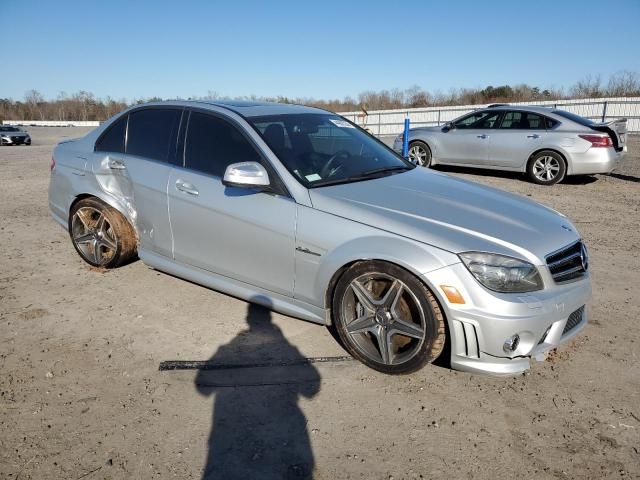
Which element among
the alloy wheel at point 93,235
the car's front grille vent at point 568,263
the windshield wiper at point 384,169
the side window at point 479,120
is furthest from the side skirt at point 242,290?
the side window at point 479,120

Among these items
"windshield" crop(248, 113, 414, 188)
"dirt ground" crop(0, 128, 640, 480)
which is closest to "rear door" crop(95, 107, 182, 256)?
"dirt ground" crop(0, 128, 640, 480)

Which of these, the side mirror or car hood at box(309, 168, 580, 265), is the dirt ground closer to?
car hood at box(309, 168, 580, 265)

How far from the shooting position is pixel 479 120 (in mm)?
10500

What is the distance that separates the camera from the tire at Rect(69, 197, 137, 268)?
449cm

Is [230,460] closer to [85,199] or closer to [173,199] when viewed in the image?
[173,199]

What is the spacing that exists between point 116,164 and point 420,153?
821 cm

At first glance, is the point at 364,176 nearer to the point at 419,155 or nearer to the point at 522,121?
the point at 522,121

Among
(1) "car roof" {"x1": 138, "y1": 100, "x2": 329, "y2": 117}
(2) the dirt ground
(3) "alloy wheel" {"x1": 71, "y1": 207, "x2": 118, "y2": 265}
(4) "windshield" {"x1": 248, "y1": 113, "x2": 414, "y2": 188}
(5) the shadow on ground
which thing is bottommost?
(2) the dirt ground

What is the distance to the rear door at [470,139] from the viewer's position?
10328 mm

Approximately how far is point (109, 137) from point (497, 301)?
3862mm

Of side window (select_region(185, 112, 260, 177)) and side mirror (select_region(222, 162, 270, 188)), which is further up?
side window (select_region(185, 112, 260, 177))

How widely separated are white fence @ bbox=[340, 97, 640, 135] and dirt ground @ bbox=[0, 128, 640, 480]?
1758 cm

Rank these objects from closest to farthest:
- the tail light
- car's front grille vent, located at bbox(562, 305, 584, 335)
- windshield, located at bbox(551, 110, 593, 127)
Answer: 1. car's front grille vent, located at bbox(562, 305, 584, 335)
2. the tail light
3. windshield, located at bbox(551, 110, 593, 127)

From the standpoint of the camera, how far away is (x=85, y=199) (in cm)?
472
